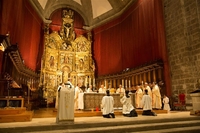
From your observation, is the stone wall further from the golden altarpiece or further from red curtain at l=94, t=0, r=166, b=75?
the golden altarpiece

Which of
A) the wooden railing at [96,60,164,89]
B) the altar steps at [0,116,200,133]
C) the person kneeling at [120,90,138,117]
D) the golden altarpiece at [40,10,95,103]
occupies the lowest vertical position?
the altar steps at [0,116,200,133]

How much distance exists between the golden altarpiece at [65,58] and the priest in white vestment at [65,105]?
34.0 ft

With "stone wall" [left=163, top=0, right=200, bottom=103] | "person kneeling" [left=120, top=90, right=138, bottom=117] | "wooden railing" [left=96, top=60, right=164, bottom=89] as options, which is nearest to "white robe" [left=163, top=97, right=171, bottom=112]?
"stone wall" [left=163, top=0, right=200, bottom=103]

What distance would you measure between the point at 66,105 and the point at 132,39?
1073 centimetres

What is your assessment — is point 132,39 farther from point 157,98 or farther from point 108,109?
point 108,109

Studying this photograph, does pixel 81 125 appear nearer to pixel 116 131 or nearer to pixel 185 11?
pixel 116 131

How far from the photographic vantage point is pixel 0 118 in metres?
5.11

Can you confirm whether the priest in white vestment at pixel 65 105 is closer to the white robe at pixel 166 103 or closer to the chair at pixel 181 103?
the white robe at pixel 166 103

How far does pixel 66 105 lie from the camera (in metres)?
5.14

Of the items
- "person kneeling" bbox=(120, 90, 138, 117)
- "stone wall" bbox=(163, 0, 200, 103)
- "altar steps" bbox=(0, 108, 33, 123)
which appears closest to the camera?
"altar steps" bbox=(0, 108, 33, 123)

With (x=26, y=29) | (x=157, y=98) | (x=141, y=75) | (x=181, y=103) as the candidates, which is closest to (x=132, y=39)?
(x=141, y=75)

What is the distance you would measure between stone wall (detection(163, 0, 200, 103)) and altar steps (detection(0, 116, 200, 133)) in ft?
15.6

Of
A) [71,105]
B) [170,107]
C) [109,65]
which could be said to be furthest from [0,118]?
[109,65]

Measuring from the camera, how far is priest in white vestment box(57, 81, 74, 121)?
4.96 metres
